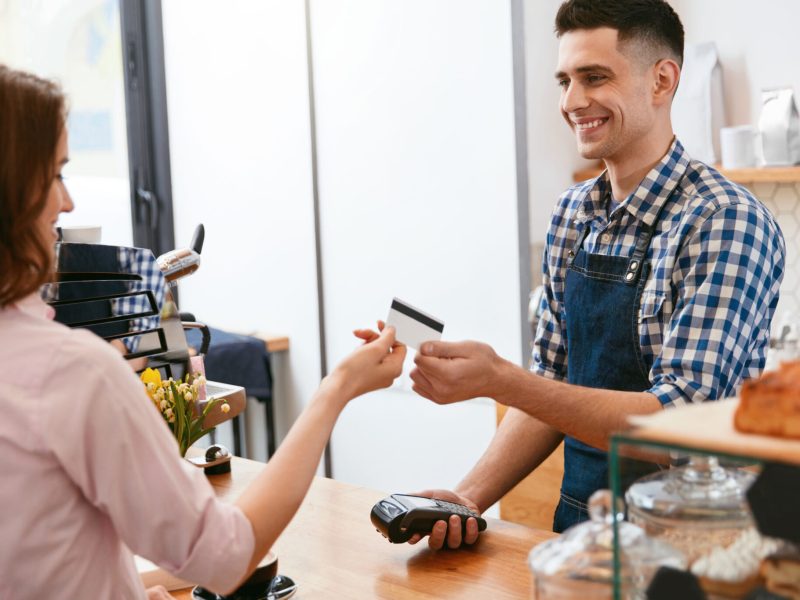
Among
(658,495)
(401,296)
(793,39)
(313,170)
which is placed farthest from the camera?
(313,170)

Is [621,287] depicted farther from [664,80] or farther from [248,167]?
[248,167]

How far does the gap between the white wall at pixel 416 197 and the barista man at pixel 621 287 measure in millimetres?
1182

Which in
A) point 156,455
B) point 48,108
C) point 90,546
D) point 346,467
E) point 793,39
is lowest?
point 346,467

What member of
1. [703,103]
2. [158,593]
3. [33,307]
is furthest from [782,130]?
[33,307]

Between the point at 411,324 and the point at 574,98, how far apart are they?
732mm

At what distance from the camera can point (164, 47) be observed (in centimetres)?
434

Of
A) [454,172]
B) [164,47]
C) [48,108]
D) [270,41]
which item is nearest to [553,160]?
[454,172]

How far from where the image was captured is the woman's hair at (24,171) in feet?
3.14

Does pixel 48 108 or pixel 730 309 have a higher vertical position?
pixel 48 108

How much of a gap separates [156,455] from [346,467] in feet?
10.1

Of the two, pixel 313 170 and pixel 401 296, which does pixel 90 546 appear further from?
pixel 313 170

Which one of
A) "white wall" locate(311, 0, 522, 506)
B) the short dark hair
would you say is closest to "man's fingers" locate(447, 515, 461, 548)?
the short dark hair

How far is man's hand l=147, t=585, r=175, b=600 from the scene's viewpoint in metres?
1.30

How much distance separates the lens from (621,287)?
75.4 inches
